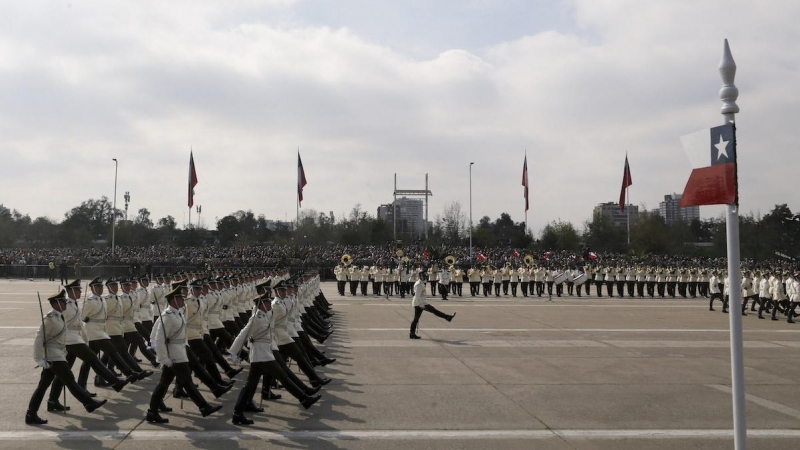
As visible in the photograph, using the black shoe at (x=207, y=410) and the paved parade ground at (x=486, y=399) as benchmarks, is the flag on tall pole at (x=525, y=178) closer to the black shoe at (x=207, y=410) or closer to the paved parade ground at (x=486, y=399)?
the paved parade ground at (x=486, y=399)

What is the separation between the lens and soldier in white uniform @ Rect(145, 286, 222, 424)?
7.70 m

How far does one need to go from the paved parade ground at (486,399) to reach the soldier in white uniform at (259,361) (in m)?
0.24

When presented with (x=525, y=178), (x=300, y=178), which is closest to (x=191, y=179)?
(x=300, y=178)

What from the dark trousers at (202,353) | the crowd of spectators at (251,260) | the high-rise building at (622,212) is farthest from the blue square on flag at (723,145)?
the high-rise building at (622,212)

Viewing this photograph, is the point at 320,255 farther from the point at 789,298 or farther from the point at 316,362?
the point at 316,362

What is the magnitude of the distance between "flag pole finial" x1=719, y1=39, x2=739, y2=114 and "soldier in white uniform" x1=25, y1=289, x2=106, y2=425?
25.9 feet

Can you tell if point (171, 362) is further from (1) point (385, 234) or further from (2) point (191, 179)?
(1) point (385, 234)

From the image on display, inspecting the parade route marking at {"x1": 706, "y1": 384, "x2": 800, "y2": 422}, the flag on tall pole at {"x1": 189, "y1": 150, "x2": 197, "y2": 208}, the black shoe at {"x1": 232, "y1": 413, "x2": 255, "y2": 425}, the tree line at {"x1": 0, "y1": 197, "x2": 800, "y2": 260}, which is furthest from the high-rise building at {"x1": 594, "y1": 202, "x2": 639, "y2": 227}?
the black shoe at {"x1": 232, "y1": 413, "x2": 255, "y2": 425}

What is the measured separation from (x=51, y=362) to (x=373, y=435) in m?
4.28

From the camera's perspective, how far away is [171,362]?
303 inches

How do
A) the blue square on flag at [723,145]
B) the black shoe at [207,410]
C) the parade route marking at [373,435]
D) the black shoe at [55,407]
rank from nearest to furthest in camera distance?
1. the blue square on flag at [723,145]
2. the parade route marking at [373,435]
3. the black shoe at [207,410]
4. the black shoe at [55,407]

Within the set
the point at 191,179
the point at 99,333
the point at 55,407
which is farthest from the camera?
the point at 191,179

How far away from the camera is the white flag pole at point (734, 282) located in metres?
4.55

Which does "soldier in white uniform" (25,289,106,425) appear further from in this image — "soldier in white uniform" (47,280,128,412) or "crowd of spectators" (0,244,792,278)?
"crowd of spectators" (0,244,792,278)
